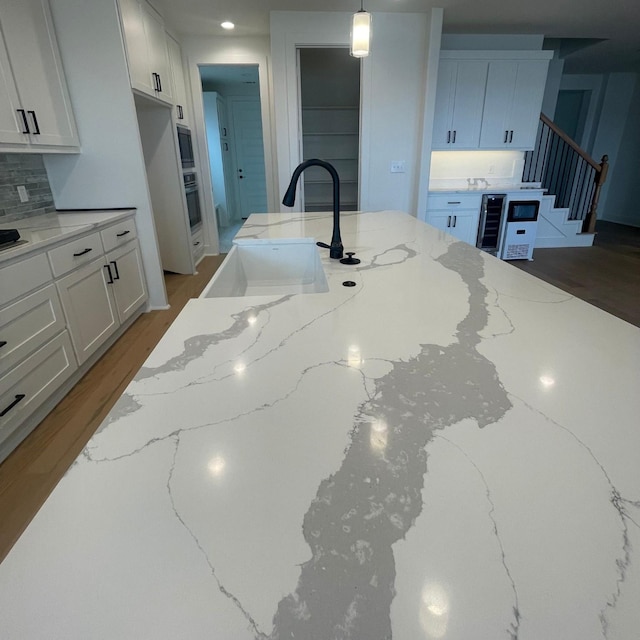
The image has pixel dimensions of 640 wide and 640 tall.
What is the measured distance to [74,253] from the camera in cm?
237

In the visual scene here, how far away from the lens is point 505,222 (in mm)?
4895

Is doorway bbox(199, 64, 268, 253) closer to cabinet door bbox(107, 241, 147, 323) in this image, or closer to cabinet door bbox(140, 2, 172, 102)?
cabinet door bbox(140, 2, 172, 102)

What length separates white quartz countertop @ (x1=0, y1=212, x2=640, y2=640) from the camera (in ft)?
1.24

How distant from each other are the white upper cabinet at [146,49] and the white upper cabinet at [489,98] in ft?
9.75

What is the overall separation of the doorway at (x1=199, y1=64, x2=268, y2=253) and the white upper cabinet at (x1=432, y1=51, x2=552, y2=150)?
3.56 metres

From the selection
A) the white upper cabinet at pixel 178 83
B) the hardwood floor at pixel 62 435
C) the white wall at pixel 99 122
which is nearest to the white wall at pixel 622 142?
the white upper cabinet at pixel 178 83

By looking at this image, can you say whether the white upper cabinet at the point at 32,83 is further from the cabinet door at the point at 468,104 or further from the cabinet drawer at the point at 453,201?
the cabinet door at the point at 468,104

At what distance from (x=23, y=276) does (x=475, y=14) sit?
4604 mm

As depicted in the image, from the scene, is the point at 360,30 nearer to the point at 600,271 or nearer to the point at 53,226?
the point at 53,226

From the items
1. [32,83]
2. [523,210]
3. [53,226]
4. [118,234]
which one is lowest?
[523,210]

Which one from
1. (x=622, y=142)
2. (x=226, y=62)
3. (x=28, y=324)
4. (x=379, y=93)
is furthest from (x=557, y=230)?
(x=28, y=324)

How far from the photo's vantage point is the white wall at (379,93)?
12.3ft

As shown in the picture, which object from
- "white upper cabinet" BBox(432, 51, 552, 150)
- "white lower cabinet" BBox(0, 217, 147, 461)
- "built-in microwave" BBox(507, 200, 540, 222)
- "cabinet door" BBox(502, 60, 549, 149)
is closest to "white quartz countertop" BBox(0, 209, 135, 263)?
"white lower cabinet" BBox(0, 217, 147, 461)

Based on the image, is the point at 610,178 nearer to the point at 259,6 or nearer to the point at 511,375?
the point at 259,6
